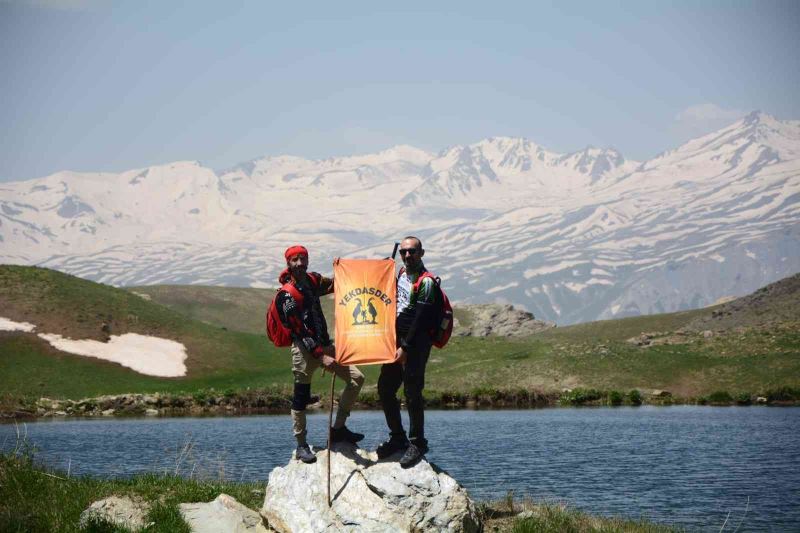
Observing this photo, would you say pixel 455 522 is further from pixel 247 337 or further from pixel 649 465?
pixel 247 337

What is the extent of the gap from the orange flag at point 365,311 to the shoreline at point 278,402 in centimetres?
4268

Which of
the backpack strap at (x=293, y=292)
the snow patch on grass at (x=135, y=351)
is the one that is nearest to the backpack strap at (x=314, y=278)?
the backpack strap at (x=293, y=292)

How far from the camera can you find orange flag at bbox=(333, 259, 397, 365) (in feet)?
59.8

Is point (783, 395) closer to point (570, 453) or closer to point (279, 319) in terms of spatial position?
point (570, 453)

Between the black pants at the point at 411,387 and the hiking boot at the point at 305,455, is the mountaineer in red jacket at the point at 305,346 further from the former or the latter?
the black pants at the point at 411,387

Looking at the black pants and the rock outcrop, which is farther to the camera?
the rock outcrop

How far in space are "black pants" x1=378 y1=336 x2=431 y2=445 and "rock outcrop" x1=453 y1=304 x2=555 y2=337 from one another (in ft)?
357

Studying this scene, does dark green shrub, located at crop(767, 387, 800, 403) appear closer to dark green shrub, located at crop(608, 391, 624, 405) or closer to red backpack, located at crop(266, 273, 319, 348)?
dark green shrub, located at crop(608, 391, 624, 405)

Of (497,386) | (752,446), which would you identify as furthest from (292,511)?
(497,386)

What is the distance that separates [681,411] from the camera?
56.1 metres

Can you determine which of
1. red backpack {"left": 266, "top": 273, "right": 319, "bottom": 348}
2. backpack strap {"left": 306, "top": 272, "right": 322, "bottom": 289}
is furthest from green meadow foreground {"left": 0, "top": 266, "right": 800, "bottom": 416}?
backpack strap {"left": 306, "top": 272, "right": 322, "bottom": 289}

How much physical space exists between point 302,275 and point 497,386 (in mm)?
52632

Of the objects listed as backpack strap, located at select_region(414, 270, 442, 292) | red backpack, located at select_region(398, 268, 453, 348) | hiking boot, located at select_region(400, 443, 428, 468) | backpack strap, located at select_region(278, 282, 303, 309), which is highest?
backpack strap, located at select_region(414, 270, 442, 292)

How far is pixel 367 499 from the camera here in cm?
1781
